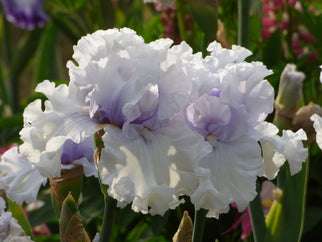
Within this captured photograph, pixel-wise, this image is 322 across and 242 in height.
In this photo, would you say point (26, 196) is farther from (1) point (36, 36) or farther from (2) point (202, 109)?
(1) point (36, 36)

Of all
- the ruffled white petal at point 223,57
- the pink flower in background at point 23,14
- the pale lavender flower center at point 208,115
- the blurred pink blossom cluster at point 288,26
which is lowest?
the pink flower in background at point 23,14

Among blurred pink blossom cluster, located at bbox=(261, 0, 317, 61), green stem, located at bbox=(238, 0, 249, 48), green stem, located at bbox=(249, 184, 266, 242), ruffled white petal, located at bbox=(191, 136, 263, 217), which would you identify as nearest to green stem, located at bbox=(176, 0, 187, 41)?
blurred pink blossom cluster, located at bbox=(261, 0, 317, 61)

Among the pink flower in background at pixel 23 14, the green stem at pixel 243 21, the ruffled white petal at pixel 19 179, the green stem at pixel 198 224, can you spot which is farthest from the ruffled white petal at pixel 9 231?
the pink flower in background at pixel 23 14

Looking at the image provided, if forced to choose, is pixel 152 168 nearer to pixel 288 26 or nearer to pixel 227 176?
pixel 227 176

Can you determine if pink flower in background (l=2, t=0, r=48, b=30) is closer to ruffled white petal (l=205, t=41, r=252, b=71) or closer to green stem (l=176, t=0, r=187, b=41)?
green stem (l=176, t=0, r=187, b=41)

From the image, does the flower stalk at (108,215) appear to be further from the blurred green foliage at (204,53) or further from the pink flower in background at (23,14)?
the pink flower in background at (23,14)

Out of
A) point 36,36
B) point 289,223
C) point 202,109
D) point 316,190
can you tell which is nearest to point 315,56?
point 316,190
